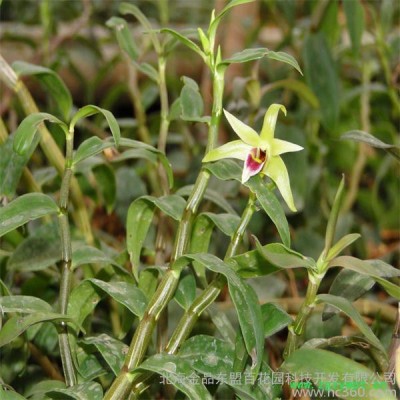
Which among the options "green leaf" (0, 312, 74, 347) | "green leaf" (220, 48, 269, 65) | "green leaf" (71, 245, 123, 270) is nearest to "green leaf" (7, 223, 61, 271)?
"green leaf" (71, 245, 123, 270)

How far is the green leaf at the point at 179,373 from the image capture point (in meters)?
0.53

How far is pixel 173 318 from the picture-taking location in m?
0.90

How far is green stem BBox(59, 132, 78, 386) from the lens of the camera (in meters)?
0.63

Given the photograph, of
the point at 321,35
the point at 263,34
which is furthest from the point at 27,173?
the point at 263,34

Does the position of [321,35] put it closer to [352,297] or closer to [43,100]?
[352,297]

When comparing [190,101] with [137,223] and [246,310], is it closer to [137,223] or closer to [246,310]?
[137,223]

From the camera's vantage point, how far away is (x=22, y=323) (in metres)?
0.56

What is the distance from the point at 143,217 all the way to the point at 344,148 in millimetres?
1033

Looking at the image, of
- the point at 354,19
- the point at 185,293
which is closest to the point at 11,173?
the point at 185,293

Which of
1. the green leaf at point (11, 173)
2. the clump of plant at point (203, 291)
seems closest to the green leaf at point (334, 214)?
the clump of plant at point (203, 291)

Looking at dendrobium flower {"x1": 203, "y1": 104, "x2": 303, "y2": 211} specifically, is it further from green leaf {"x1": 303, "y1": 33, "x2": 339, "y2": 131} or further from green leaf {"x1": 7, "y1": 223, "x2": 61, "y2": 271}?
green leaf {"x1": 303, "y1": 33, "x2": 339, "y2": 131}

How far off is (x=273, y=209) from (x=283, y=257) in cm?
5

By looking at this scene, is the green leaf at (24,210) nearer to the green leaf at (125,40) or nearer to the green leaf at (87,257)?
the green leaf at (87,257)

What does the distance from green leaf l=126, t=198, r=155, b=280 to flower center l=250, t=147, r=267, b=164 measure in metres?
0.15
